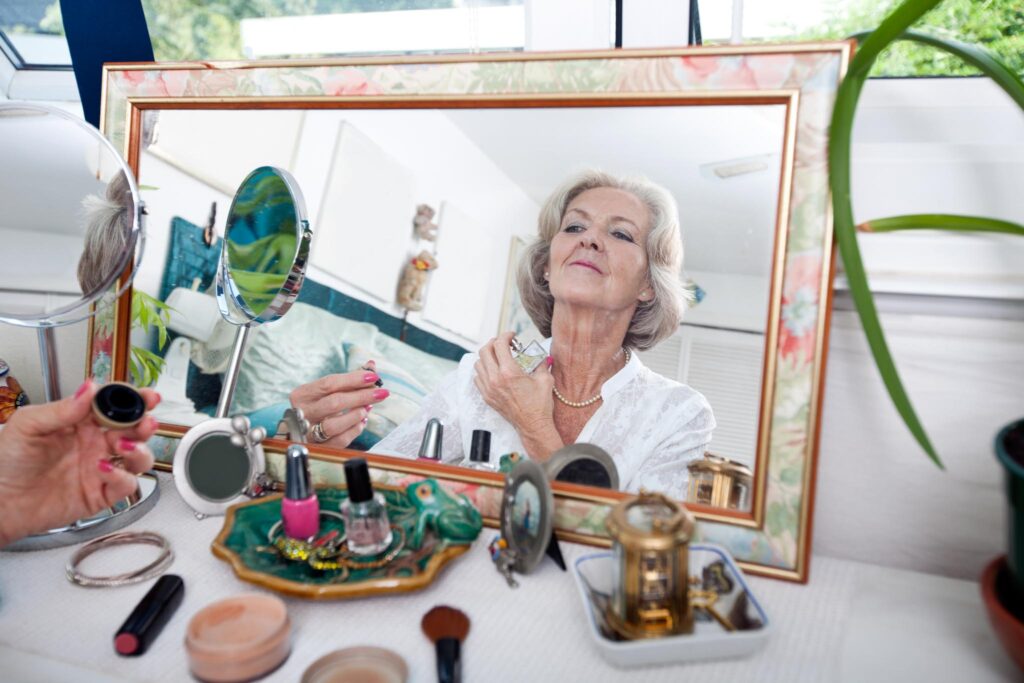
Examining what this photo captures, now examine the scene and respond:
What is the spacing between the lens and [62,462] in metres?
0.84

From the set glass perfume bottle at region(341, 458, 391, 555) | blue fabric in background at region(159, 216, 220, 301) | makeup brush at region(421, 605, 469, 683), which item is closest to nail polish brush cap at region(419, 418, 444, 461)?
glass perfume bottle at region(341, 458, 391, 555)

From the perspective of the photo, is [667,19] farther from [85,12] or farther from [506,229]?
[85,12]

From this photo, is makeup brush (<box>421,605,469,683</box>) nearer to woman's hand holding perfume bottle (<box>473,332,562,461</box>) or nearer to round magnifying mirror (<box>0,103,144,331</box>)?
woman's hand holding perfume bottle (<box>473,332,562,461</box>)

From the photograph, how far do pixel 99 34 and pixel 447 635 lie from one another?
1.18 metres

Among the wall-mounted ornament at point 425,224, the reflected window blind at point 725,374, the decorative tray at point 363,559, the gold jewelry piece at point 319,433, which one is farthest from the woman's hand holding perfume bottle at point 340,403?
the reflected window blind at point 725,374

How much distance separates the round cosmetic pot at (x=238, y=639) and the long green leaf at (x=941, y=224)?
81cm

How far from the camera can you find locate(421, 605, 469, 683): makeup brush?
62 cm

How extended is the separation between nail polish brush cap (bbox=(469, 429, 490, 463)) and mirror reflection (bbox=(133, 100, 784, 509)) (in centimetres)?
1


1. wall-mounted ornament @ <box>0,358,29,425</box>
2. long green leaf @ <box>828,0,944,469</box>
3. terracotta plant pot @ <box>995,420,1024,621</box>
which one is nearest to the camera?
terracotta plant pot @ <box>995,420,1024,621</box>

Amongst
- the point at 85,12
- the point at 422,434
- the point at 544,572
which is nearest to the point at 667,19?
the point at 422,434

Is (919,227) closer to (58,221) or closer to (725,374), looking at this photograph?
(725,374)

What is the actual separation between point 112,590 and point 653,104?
0.89 metres

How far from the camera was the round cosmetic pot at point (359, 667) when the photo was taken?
2.03ft

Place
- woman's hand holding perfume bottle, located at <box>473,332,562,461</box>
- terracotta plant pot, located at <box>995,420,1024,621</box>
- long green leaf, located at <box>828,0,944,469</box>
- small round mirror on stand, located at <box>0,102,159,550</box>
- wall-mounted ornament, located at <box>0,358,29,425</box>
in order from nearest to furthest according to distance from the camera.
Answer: terracotta plant pot, located at <box>995,420,1024,621</box> < long green leaf, located at <box>828,0,944,469</box> < woman's hand holding perfume bottle, located at <box>473,332,562,461</box> < small round mirror on stand, located at <box>0,102,159,550</box> < wall-mounted ornament, located at <box>0,358,29,425</box>
